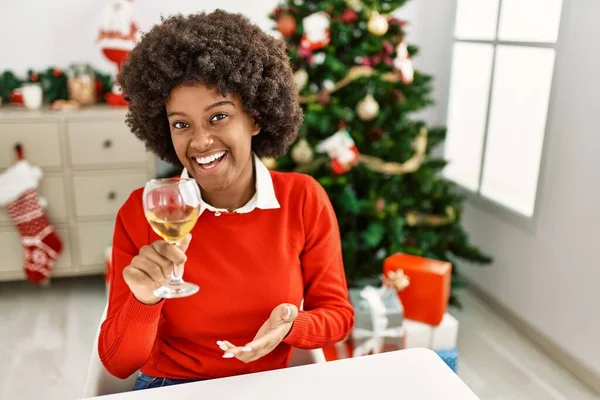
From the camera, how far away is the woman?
117 cm

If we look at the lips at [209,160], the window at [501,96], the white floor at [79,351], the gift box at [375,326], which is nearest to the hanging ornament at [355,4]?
the window at [501,96]

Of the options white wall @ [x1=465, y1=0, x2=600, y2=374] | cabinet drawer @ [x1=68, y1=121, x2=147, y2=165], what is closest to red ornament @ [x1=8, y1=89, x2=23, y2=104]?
cabinet drawer @ [x1=68, y1=121, x2=147, y2=165]

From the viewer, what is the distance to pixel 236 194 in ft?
4.39

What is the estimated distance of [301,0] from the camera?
249 centimetres

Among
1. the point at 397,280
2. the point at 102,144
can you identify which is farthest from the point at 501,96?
the point at 102,144

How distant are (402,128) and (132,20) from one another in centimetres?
160

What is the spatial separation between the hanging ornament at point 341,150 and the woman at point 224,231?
1.04 m

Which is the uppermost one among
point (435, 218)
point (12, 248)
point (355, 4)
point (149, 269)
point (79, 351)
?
point (355, 4)

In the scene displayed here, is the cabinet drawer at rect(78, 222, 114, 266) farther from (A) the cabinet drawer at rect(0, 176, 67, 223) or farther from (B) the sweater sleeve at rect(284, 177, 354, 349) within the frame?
(B) the sweater sleeve at rect(284, 177, 354, 349)

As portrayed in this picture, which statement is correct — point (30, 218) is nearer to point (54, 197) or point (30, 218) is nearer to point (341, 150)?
point (54, 197)

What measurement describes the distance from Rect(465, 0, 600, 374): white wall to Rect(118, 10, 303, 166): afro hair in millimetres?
1432

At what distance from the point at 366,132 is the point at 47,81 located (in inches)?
70.3

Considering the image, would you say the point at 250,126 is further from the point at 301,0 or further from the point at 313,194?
the point at 301,0

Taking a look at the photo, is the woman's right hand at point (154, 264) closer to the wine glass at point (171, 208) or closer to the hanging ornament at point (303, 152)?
the wine glass at point (171, 208)
